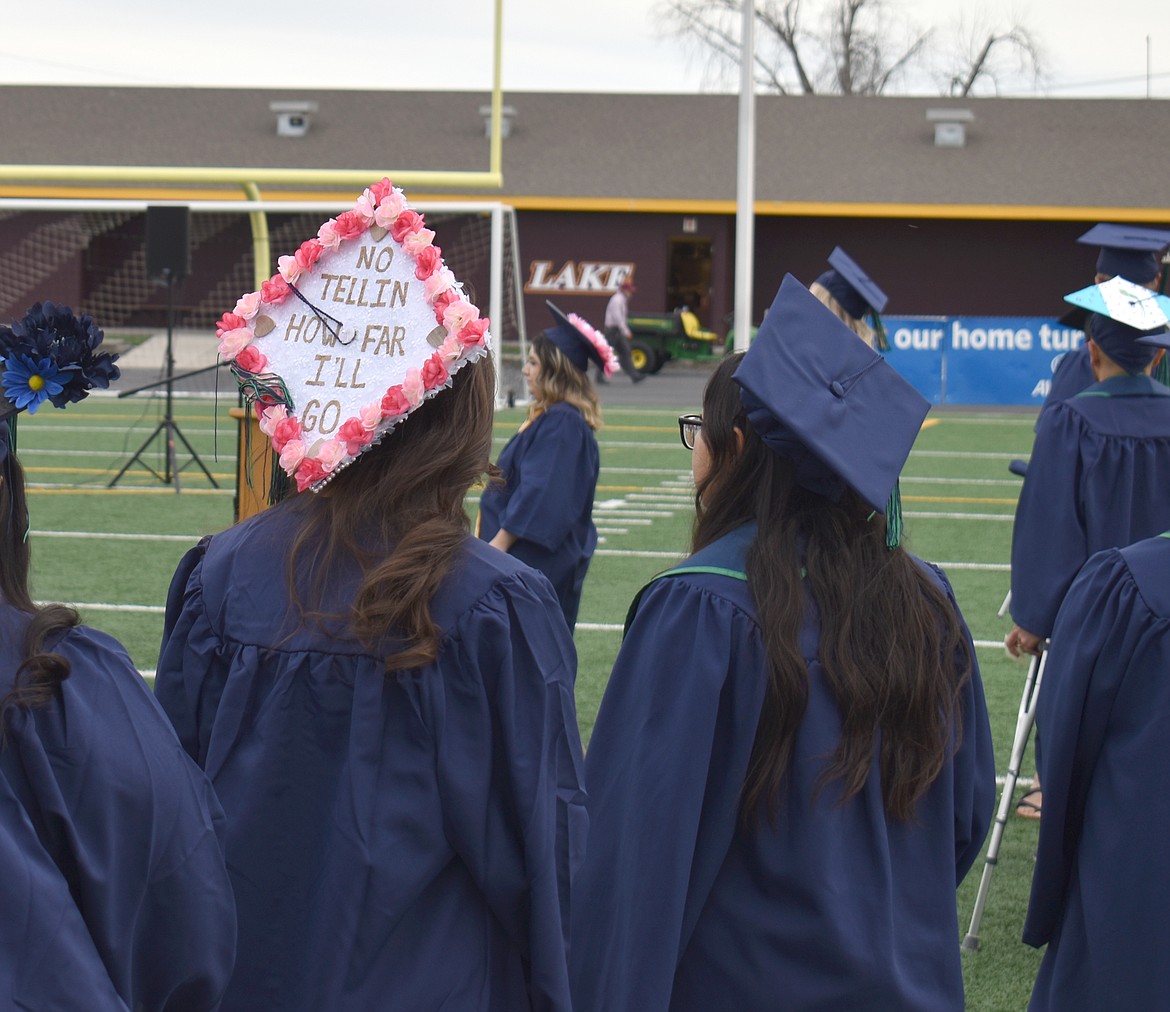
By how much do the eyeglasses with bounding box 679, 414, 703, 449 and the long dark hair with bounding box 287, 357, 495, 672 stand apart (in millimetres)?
392

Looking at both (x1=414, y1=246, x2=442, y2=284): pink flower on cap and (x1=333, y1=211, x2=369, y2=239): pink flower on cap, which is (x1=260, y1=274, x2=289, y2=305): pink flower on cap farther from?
(x1=414, y1=246, x2=442, y2=284): pink flower on cap

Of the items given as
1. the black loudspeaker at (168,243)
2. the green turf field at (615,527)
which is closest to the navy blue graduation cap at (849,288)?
the green turf field at (615,527)

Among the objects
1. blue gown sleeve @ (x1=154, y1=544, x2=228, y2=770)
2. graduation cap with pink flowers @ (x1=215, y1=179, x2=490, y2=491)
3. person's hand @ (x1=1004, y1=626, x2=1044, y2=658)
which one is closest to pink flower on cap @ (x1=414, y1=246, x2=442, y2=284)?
graduation cap with pink flowers @ (x1=215, y1=179, x2=490, y2=491)

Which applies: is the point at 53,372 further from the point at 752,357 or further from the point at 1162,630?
the point at 1162,630

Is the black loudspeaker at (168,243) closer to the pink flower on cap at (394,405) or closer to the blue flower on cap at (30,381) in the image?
the pink flower on cap at (394,405)

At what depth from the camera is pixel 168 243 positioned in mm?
14383

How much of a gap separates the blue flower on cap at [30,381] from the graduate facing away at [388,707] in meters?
0.52

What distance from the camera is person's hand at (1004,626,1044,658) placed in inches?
188

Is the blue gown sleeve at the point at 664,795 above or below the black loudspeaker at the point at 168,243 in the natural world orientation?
below

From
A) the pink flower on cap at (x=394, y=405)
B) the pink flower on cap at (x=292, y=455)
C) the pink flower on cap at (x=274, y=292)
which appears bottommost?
the pink flower on cap at (x=292, y=455)

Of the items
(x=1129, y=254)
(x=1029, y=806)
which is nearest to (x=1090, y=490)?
(x=1029, y=806)

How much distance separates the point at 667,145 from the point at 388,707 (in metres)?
34.3

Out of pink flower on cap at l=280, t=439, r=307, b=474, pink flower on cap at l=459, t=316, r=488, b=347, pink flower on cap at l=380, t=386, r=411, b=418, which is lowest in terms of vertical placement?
pink flower on cap at l=280, t=439, r=307, b=474

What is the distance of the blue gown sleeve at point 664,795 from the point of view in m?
2.09
